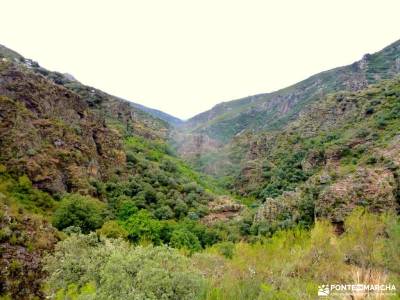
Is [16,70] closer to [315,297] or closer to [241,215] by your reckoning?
[241,215]

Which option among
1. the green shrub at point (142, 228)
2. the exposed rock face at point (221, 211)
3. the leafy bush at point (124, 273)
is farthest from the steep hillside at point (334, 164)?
the leafy bush at point (124, 273)

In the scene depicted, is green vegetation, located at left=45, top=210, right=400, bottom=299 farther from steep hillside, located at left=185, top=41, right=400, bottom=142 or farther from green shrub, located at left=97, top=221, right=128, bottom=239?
steep hillside, located at left=185, top=41, right=400, bottom=142

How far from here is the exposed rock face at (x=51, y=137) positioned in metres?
38.6

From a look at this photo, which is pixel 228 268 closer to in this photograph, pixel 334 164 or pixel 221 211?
pixel 221 211

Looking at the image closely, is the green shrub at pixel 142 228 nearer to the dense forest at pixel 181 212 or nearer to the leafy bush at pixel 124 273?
the dense forest at pixel 181 212

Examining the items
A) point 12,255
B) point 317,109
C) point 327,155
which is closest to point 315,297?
point 12,255

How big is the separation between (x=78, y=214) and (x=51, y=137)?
41.5 feet

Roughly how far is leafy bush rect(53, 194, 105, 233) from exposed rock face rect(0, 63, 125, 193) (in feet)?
12.0

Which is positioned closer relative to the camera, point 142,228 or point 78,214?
point 78,214

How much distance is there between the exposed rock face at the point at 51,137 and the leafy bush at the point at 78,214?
365 cm

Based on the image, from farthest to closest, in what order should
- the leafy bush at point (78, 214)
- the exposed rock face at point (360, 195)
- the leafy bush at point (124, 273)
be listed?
the exposed rock face at point (360, 195) → the leafy bush at point (78, 214) → the leafy bush at point (124, 273)

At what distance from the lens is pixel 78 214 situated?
34938 mm

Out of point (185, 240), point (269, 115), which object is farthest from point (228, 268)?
point (269, 115)

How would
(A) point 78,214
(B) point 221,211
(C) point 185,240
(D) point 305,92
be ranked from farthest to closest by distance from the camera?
(D) point 305,92 < (B) point 221,211 < (C) point 185,240 < (A) point 78,214
